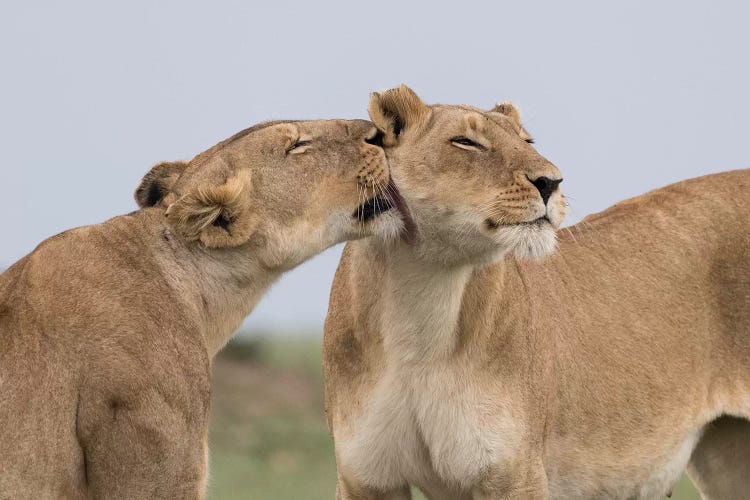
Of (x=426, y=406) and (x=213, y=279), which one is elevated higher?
(x=213, y=279)

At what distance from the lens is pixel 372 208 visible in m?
6.01

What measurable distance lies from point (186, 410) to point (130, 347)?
0.96ft

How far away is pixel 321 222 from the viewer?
5867 millimetres

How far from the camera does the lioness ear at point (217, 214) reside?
5691mm

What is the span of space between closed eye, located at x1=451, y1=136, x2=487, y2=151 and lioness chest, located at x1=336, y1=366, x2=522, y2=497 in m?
0.91

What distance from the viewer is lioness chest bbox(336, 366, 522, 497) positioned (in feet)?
20.6

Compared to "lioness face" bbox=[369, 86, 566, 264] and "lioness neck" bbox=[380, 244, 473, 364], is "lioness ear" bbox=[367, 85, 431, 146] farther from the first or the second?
"lioness neck" bbox=[380, 244, 473, 364]

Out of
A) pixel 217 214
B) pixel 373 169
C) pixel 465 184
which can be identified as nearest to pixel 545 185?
pixel 465 184

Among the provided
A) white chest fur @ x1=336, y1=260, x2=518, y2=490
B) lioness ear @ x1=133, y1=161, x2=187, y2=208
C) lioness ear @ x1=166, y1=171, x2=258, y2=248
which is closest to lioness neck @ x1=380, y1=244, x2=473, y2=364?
white chest fur @ x1=336, y1=260, x2=518, y2=490

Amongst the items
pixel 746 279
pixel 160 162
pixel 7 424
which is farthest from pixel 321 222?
pixel 746 279

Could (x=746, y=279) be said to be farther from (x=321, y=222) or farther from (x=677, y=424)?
(x=321, y=222)

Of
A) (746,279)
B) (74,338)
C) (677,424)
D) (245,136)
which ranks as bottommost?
(677,424)

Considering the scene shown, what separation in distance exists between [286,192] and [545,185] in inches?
40.6

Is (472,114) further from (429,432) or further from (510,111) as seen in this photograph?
(429,432)
